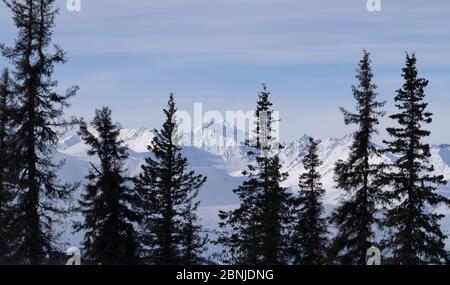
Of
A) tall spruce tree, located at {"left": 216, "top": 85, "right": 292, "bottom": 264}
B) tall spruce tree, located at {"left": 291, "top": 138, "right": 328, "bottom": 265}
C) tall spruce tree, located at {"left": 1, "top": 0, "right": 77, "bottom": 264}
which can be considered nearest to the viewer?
tall spruce tree, located at {"left": 1, "top": 0, "right": 77, "bottom": 264}

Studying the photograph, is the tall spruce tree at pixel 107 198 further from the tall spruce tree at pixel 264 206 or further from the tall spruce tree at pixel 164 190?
the tall spruce tree at pixel 264 206

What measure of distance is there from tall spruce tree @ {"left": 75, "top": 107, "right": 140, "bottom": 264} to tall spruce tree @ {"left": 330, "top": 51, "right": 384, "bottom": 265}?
11795 mm

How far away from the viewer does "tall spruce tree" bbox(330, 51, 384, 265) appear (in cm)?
3130

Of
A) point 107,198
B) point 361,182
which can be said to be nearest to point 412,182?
point 361,182

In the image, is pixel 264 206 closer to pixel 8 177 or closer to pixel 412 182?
pixel 412 182

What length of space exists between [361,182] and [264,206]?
6607 millimetres

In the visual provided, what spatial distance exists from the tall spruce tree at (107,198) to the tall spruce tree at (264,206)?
26.4 feet

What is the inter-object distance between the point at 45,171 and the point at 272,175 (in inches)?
589

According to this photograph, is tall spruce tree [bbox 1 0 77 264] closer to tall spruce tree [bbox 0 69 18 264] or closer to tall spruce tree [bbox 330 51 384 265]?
tall spruce tree [bbox 0 69 18 264]

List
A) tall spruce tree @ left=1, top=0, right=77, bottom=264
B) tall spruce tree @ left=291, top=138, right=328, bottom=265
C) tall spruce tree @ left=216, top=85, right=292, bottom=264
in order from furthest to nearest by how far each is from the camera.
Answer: tall spruce tree @ left=291, top=138, right=328, bottom=265 < tall spruce tree @ left=216, top=85, right=292, bottom=264 < tall spruce tree @ left=1, top=0, right=77, bottom=264

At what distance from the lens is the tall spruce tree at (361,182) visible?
103ft

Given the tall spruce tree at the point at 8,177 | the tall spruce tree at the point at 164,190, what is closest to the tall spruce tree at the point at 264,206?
the tall spruce tree at the point at 164,190

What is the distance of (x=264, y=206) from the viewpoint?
3531 cm

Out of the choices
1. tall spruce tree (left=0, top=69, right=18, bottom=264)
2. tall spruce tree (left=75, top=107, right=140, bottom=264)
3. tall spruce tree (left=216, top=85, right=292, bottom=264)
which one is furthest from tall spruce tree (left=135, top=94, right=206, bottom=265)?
tall spruce tree (left=0, top=69, right=18, bottom=264)
